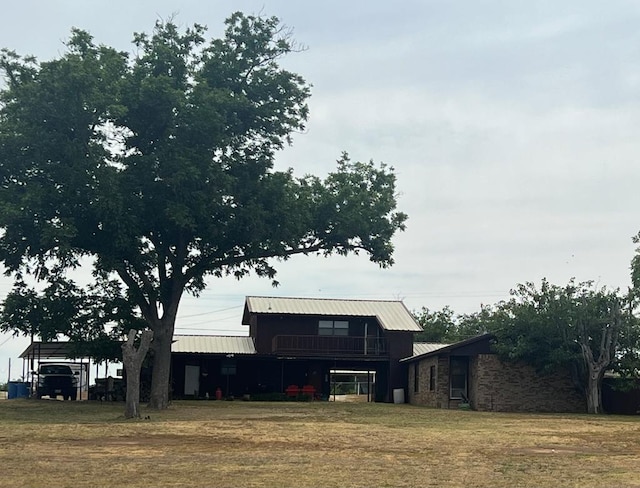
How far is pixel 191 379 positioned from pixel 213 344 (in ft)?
7.85

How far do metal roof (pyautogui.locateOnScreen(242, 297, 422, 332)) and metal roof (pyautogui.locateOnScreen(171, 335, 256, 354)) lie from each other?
78.6 inches

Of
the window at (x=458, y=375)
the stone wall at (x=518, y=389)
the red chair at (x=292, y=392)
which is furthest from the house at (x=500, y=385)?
the red chair at (x=292, y=392)

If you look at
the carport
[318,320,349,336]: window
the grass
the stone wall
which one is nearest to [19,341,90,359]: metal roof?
the carport

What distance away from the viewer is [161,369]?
37.0 m

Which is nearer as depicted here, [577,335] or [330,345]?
[577,335]

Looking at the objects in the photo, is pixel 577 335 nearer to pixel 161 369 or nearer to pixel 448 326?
pixel 161 369

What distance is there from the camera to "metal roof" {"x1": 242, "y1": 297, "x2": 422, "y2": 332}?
5209 centimetres

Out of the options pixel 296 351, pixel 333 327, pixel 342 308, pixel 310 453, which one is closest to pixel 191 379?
pixel 296 351

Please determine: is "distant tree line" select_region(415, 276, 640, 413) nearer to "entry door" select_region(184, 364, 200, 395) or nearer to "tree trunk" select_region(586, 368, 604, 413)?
"tree trunk" select_region(586, 368, 604, 413)

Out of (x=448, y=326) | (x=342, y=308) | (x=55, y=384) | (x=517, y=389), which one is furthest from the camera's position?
(x=448, y=326)

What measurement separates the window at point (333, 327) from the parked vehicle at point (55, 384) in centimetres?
1422

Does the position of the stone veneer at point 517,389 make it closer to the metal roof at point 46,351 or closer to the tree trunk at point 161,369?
the tree trunk at point 161,369

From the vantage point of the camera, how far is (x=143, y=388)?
45.7 metres

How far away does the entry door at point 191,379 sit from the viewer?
51344 millimetres
